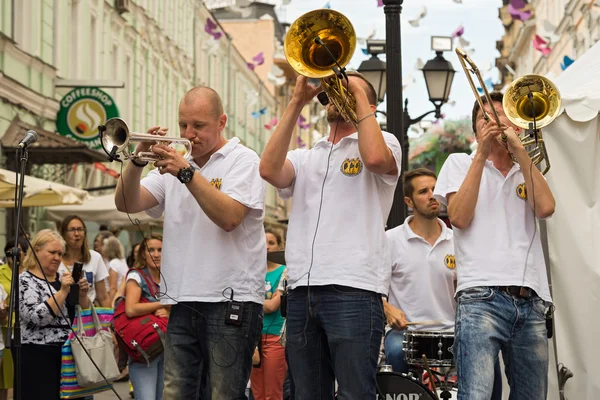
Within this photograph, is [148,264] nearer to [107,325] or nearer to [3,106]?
[107,325]

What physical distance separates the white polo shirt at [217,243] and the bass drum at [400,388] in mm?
1568

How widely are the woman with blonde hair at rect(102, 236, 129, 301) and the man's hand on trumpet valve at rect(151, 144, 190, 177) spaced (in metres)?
8.51

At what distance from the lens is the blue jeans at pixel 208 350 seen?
5.38 m

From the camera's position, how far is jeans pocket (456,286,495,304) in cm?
544

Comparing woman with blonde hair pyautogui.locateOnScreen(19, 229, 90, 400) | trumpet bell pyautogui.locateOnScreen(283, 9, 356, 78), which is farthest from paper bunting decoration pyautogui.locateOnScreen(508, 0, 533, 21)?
trumpet bell pyautogui.locateOnScreen(283, 9, 356, 78)

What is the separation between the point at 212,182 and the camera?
5.60m

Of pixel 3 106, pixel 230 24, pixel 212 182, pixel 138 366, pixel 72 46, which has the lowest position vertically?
pixel 138 366

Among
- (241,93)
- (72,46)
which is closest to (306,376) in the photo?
(72,46)

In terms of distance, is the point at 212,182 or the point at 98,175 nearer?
the point at 212,182

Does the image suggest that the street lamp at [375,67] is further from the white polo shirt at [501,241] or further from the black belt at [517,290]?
the black belt at [517,290]

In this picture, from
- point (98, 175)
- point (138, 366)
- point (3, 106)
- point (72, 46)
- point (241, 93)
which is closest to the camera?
point (138, 366)

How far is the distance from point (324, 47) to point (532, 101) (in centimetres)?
152

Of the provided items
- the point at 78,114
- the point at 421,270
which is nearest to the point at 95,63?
the point at 78,114

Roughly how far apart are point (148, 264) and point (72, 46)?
58.1 ft
